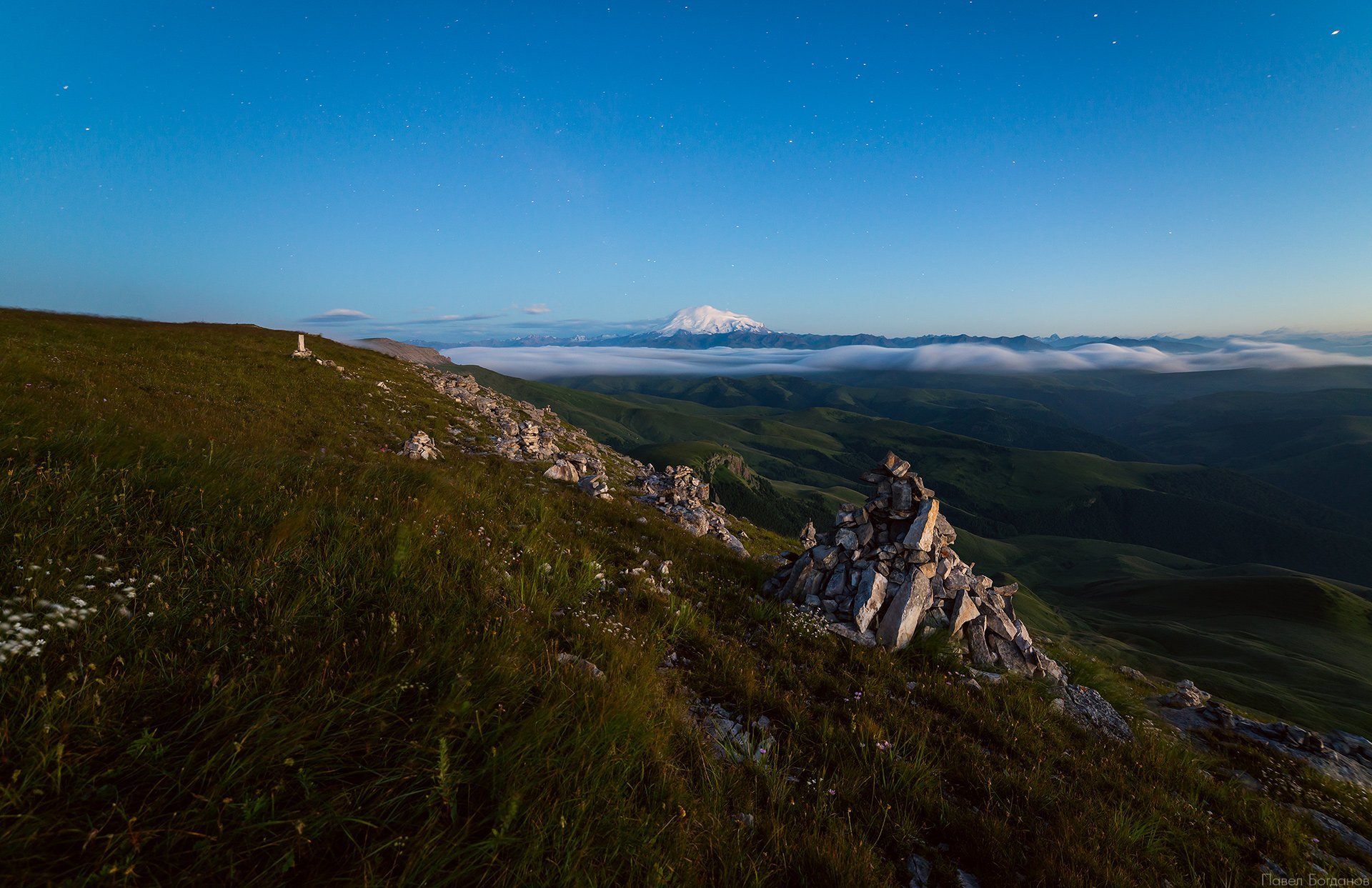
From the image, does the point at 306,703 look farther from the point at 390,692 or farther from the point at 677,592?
the point at 677,592

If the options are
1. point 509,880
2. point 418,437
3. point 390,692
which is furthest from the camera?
point 418,437

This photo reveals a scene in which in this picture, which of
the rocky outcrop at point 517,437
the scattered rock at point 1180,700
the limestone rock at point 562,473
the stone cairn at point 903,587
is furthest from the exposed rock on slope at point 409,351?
the scattered rock at point 1180,700

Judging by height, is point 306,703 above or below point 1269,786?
above

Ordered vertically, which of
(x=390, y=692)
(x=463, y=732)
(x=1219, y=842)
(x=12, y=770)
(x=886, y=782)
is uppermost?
(x=12, y=770)

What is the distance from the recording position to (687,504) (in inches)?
1323

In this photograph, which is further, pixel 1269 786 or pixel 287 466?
pixel 287 466

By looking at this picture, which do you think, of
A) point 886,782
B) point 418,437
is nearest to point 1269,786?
point 886,782

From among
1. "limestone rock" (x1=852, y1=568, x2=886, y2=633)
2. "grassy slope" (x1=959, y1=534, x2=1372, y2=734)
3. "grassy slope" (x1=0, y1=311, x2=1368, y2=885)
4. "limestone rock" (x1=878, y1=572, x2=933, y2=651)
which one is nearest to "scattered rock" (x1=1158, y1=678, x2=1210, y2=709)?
"grassy slope" (x1=0, y1=311, x2=1368, y2=885)

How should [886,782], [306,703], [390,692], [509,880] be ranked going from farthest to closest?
[886,782] → [390,692] → [306,703] → [509,880]

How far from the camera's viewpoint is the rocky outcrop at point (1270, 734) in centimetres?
917

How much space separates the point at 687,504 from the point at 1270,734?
86.2ft

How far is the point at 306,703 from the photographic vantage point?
3.07 metres

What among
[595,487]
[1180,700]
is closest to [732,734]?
[1180,700]

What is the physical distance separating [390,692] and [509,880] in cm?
137
